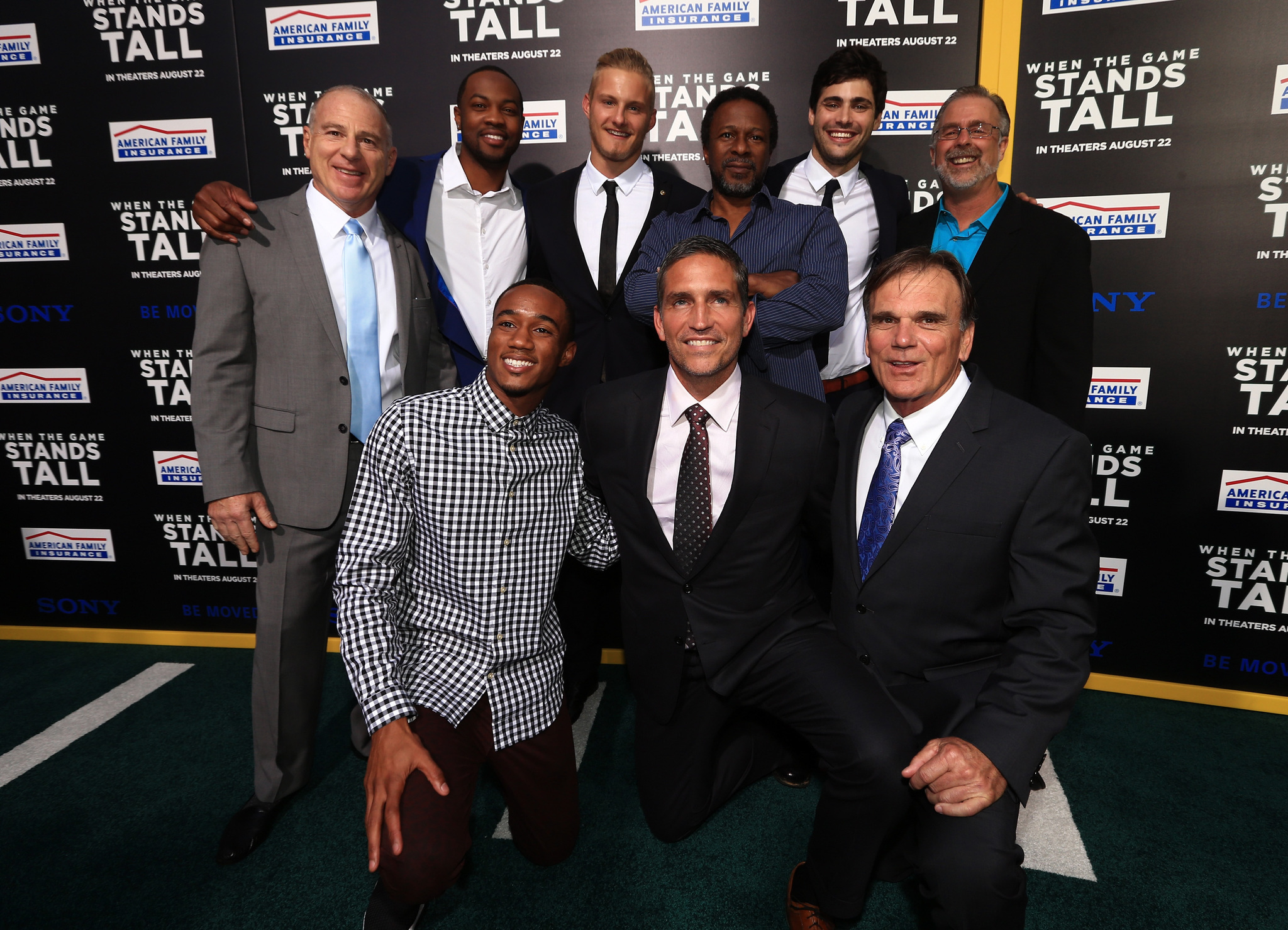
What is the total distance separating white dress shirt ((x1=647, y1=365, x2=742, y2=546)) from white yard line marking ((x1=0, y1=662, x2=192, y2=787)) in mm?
2852

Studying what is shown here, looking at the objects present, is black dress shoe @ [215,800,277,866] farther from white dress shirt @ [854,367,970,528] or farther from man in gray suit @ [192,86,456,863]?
white dress shirt @ [854,367,970,528]

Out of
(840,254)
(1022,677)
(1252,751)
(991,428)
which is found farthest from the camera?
(1252,751)

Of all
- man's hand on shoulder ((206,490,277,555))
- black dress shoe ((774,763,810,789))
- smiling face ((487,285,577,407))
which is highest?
smiling face ((487,285,577,407))

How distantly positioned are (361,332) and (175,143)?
2.22 metres

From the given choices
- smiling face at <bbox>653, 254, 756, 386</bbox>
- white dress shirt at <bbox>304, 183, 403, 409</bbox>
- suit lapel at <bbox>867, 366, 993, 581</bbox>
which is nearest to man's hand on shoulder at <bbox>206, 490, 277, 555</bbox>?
white dress shirt at <bbox>304, 183, 403, 409</bbox>

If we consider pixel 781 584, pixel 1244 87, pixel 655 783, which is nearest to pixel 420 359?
pixel 781 584

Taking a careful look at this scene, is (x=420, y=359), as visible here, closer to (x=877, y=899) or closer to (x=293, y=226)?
(x=293, y=226)

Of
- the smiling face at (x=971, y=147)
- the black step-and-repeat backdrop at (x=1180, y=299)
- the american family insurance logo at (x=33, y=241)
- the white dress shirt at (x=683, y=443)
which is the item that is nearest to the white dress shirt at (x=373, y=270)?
the white dress shirt at (x=683, y=443)

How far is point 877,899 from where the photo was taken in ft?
7.04

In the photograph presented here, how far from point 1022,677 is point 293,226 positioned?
2.69 metres

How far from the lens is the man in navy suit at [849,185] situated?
283 cm

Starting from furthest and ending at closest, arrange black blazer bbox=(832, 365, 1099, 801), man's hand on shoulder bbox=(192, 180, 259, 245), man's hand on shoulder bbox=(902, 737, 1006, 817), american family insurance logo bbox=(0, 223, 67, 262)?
american family insurance logo bbox=(0, 223, 67, 262)
man's hand on shoulder bbox=(192, 180, 259, 245)
black blazer bbox=(832, 365, 1099, 801)
man's hand on shoulder bbox=(902, 737, 1006, 817)

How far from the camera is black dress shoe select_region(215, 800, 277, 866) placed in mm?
2287

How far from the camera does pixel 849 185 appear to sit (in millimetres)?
2938
